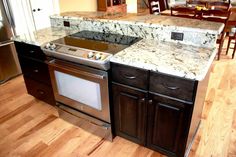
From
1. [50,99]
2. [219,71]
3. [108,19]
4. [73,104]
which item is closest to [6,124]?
[50,99]

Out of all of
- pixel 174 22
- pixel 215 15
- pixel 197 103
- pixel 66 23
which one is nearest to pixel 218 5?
pixel 215 15

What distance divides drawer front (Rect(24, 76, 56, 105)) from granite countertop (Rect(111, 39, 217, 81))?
1170 millimetres

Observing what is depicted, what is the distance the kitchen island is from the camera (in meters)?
1.44

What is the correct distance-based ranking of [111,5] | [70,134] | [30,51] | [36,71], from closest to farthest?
[70,134]
[30,51]
[36,71]
[111,5]

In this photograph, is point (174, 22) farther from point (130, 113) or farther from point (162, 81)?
point (130, 113)

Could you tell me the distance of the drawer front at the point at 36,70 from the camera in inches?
89.1

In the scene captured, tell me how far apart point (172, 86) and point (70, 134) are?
1277mm

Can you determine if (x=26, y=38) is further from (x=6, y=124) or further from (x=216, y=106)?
(x=216, y=106)

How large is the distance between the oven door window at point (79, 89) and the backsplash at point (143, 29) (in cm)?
71

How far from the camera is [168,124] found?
161 cm

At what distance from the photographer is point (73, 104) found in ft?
7.02

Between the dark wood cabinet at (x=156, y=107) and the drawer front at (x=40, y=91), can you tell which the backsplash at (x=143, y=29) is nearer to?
the dark wood cabinet at (x=156, y=107)

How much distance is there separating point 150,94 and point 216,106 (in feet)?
4.60

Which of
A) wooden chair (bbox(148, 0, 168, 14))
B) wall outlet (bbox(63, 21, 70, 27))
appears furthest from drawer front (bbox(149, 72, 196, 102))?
wooden chair (bbox(148, 0, 168, 14))
